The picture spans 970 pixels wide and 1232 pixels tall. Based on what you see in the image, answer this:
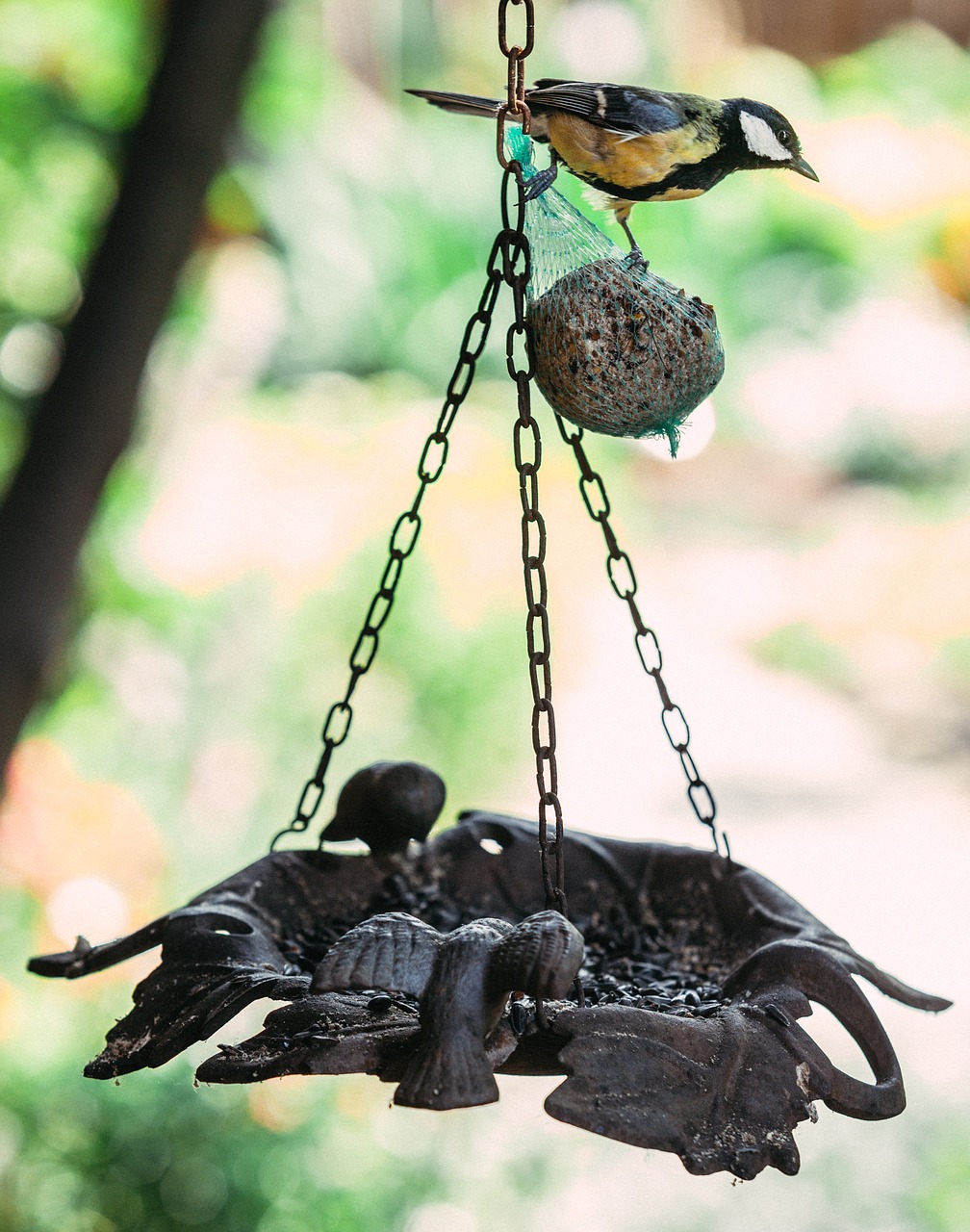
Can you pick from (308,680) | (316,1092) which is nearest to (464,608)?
(308,680)

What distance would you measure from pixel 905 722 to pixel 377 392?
2385 mm

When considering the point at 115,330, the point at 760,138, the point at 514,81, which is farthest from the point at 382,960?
the point at 115,330

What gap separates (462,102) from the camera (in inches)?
50.4

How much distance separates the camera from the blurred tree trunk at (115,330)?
175 centimetres

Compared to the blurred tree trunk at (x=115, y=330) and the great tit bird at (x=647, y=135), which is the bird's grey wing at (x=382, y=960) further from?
the blurred tree trunk at (x=115, y=330)

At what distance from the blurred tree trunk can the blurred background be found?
3.0 inches

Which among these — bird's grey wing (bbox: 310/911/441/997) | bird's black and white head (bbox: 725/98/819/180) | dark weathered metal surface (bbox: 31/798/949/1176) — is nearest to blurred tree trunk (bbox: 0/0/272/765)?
dark weathered metal surface (bbox: 31/798/949/1176)

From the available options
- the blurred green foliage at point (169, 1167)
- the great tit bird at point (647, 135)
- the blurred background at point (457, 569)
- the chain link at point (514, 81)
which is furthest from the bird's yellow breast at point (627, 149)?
the blurred green foliage at point (169, 1167)

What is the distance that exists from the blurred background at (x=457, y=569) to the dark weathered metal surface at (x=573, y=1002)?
0.37ft

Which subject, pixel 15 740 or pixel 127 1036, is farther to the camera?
pixel 15 740

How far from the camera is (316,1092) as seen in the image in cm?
244

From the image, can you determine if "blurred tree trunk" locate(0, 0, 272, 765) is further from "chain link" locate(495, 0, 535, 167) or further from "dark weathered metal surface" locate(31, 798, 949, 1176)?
"chain link" locate(495, 0, 535, 167)

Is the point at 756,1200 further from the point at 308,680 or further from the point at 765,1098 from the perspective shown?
the point at 765,1098

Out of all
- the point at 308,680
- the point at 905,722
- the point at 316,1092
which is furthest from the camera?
the point at 905,722
